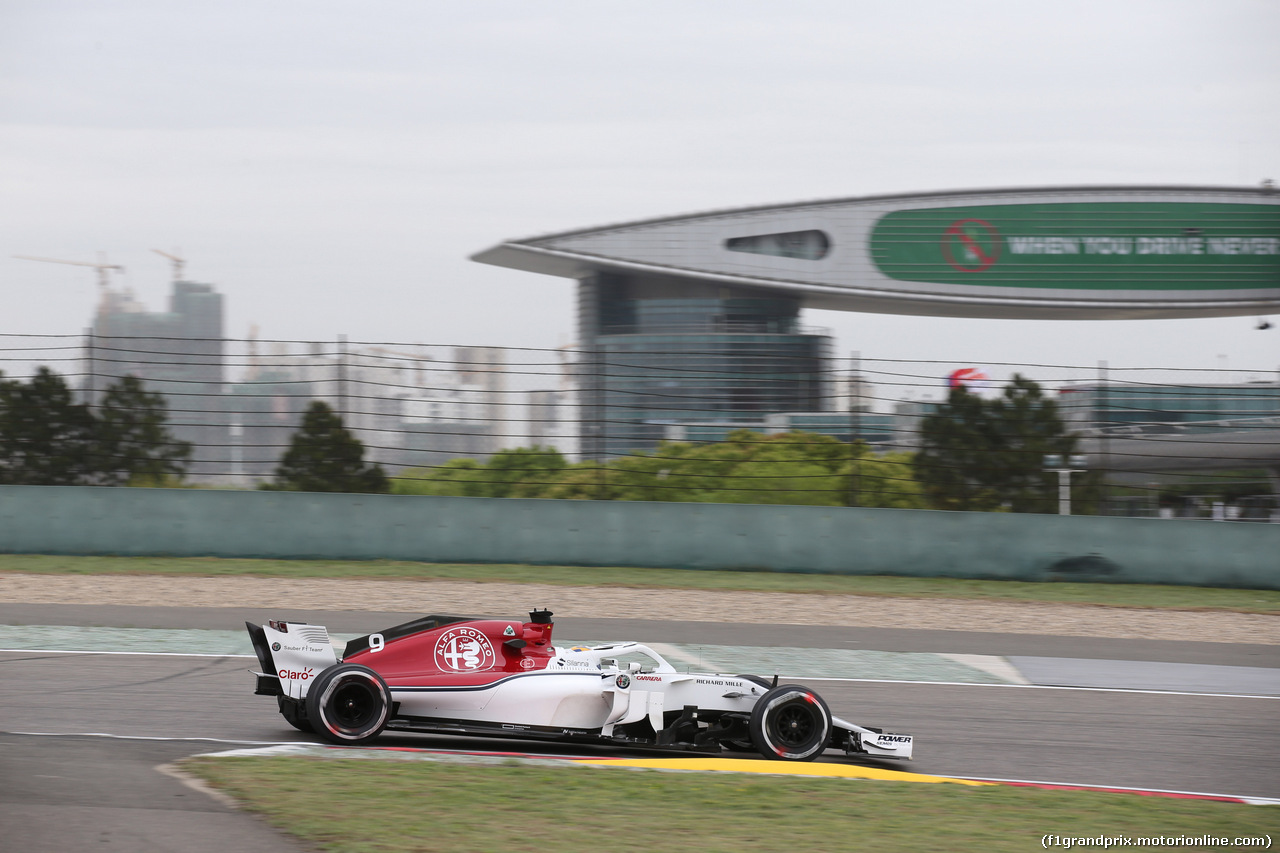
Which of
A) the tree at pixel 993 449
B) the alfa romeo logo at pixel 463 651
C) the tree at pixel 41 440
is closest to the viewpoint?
the alfa romeo logo at pixel 463 651

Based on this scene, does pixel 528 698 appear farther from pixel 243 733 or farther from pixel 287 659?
pixel 243 733

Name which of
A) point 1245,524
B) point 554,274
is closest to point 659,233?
point 554,274

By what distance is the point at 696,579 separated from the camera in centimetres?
1573

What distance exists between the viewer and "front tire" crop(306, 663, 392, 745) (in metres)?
6.77

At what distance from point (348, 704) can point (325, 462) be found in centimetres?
1033

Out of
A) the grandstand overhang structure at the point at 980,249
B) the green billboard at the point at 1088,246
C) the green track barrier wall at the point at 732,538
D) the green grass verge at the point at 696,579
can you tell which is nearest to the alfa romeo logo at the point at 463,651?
the green grass verge at the point at 696,579

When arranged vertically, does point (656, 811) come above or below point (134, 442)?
below

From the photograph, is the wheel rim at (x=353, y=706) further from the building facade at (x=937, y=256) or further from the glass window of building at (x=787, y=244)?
the glass window of building at (x=787, y=244)

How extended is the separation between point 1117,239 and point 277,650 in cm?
4695

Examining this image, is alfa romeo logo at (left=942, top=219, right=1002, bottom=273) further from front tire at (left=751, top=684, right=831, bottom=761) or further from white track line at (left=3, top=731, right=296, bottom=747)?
white track line at (left=3, top=731, right=296, bottom=747)

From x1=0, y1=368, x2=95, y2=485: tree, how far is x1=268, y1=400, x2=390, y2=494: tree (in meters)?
2.85

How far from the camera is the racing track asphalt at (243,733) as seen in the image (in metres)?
4.93

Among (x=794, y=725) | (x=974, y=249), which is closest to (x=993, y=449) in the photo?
(x=794, y=725)

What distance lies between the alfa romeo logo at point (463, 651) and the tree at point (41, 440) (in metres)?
11.3
